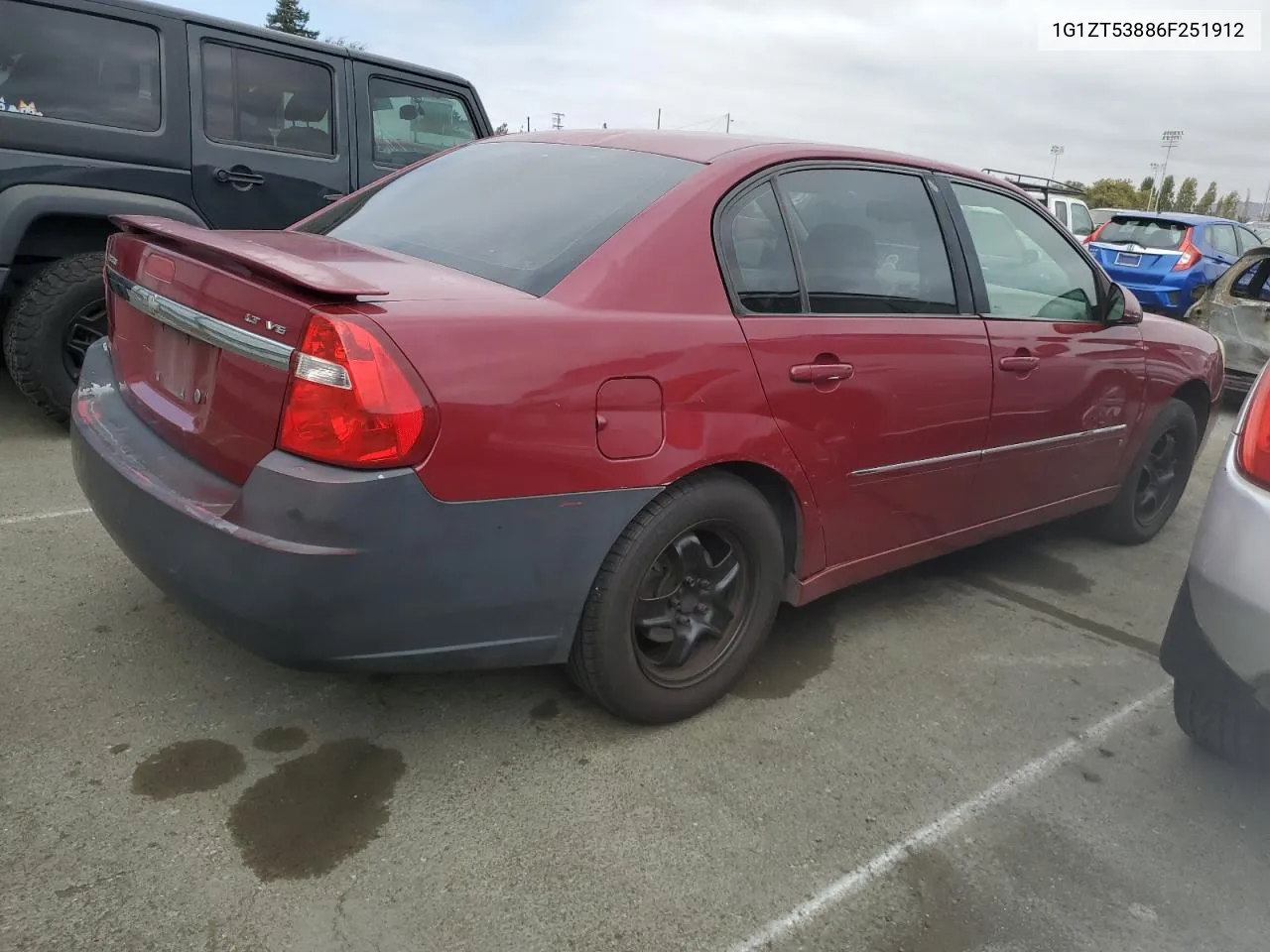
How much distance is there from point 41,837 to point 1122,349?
12.8ft

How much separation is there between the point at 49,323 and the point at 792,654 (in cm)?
376

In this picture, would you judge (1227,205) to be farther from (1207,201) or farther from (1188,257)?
(1188,257)

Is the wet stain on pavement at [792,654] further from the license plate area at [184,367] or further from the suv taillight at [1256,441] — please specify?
the license plate area at [184,367]

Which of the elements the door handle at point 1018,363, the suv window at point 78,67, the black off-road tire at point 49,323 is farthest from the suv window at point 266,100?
the door handle at point 1018,363

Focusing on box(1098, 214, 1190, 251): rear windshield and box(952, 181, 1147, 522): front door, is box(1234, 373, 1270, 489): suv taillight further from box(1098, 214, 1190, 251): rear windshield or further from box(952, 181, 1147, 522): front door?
box(1098, 214, 1190, 251): rear windshield

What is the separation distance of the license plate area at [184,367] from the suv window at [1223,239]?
43.2 ft

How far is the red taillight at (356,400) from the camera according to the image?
6.37 ft

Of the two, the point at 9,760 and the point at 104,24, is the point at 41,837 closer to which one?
the point at 9,760

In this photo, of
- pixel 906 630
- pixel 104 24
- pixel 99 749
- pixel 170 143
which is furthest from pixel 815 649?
pixel 104 24

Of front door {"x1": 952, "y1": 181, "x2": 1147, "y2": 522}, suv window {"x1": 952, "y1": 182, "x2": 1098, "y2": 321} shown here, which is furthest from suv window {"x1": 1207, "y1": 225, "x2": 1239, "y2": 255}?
suv window {"x1": 952, "y1": 182, "x2": 1098, "y2": 321}

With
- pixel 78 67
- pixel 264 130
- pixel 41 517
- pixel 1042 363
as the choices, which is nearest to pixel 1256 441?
pixel 1042 363

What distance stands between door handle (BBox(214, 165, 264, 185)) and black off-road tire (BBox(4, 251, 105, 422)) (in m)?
0.74

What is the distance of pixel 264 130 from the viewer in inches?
205

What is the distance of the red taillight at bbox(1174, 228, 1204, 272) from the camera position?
1165cm
